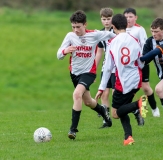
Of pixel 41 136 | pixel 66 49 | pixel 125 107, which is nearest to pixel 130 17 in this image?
→ pixel 66 49

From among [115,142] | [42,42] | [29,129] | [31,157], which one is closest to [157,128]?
[115,142]

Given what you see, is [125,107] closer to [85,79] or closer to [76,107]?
[76,107]

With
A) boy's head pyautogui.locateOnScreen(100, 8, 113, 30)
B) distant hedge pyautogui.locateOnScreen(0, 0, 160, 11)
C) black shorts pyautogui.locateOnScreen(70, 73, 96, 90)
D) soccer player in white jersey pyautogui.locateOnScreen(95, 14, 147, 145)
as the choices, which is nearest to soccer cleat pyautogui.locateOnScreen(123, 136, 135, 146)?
soccer player in white jersey pyautogui.locateOnScreen(95, 14, 147, 145)

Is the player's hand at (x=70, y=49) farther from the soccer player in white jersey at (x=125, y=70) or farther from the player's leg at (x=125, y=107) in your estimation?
the player's leg at (x=125, y=107)

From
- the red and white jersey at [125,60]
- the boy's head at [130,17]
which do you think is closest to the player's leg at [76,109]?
the red and white jersey at [125,60]

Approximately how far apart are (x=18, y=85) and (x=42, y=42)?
22.8ft

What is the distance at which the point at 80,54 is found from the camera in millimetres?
9703

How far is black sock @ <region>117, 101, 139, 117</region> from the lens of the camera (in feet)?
27.9

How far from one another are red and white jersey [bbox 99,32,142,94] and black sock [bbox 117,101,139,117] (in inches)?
8.6

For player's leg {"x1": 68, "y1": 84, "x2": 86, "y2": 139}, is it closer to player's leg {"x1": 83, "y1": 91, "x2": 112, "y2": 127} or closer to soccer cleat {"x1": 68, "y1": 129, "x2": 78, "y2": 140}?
soccer cleat {"x1": 68, "y1": 129, "x2": 78, "y2": 140}

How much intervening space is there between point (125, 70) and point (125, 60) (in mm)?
172

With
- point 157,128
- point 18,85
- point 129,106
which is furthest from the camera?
point 18,85

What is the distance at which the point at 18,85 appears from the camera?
25.9m

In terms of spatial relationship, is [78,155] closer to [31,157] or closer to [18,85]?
[31,157]
